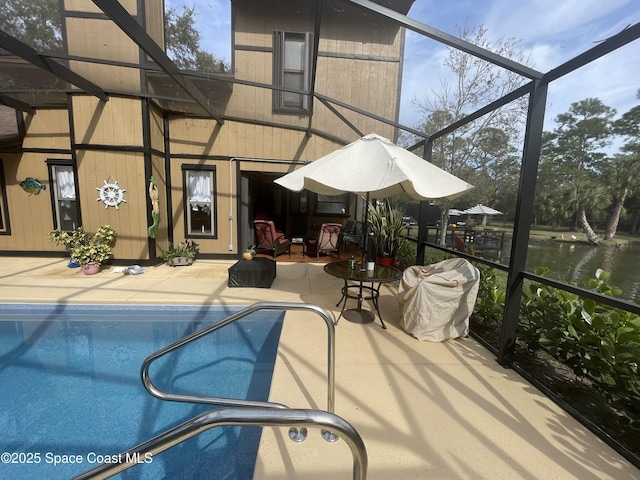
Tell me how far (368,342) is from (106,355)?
3.04 meters

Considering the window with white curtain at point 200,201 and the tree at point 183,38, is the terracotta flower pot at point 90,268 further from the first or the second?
the tree at point 183,38

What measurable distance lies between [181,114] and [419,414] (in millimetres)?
7358

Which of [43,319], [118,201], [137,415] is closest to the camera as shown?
[137,415]


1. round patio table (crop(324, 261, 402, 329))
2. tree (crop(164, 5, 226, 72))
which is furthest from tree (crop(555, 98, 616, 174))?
tree (crop(164, 5, 226, 72))

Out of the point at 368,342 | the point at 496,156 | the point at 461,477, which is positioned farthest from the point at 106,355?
the point at 496,156

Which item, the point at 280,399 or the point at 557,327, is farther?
the point at 557,327

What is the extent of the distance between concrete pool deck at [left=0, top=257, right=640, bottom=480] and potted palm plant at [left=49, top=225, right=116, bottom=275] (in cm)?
145

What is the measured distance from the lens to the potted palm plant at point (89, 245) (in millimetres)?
5247

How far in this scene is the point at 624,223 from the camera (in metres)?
4.01

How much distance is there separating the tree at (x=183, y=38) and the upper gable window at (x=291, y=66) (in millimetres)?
2000

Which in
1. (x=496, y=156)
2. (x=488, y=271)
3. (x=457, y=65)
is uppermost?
(x=457, y=65)

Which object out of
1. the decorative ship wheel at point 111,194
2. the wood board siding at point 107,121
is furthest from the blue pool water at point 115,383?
the wood board siding at point 107,121

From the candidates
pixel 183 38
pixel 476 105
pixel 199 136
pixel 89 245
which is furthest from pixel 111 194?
pixel 476 105

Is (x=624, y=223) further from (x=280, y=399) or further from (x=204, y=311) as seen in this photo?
(x=204, y=311)
